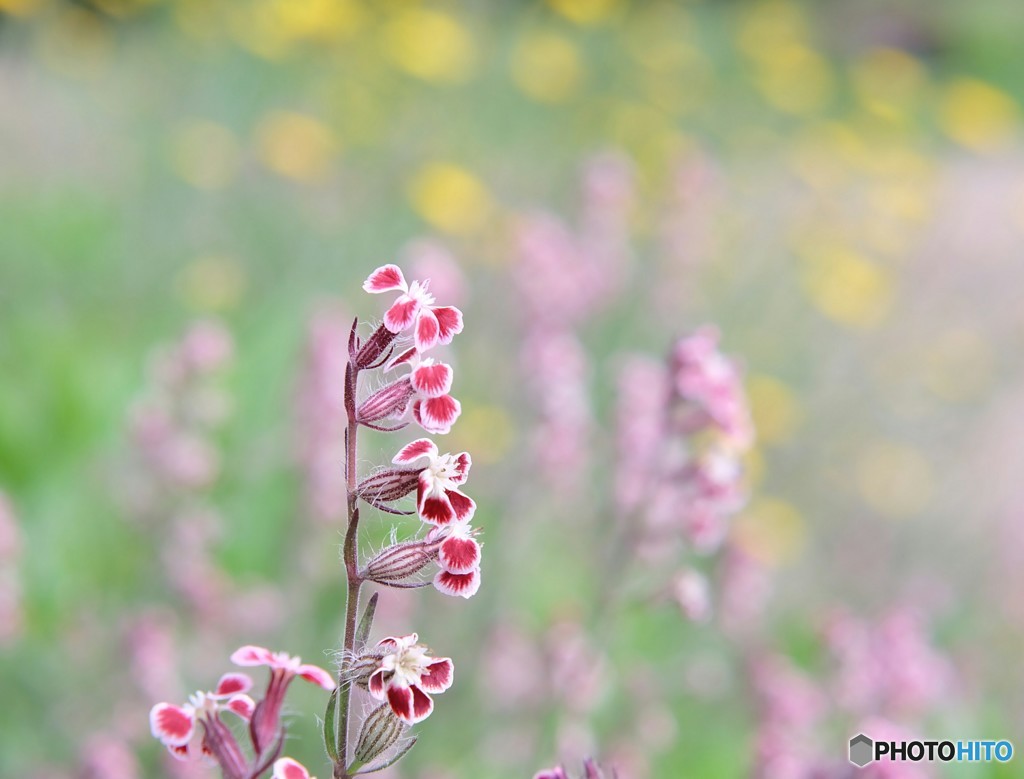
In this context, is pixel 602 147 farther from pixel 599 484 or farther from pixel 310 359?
pixel 310 359

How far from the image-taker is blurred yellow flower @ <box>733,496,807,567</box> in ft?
14.5

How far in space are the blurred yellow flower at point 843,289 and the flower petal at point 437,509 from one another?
5375 millimetres

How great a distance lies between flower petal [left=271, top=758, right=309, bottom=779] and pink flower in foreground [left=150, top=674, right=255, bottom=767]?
0.32ft

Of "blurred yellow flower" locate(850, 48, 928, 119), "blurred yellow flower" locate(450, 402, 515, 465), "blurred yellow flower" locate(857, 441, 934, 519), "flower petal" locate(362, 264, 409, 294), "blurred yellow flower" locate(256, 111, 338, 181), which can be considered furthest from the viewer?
"blurred yellow flower" locate(850, 48, 928, 119)

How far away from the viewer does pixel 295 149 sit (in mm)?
6000

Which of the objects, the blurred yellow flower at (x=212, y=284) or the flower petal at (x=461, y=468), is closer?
the flower petal at (x=461, y=468)

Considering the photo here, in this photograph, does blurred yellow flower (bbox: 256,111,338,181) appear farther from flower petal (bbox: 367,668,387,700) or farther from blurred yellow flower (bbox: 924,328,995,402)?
flower petal (bbox: 367,668,387,700)

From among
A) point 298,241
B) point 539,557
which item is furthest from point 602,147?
point 539,557

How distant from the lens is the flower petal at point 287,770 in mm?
973

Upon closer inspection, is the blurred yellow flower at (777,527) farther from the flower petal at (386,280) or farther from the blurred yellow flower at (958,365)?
the flower petal at (386,280)

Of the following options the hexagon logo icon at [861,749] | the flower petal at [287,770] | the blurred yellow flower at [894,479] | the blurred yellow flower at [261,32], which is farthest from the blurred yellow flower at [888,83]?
the flower petal at [287,770]

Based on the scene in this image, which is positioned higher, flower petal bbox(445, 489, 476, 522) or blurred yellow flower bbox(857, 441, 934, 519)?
blurred yellow flower bbox(857, 441, 934, 519)

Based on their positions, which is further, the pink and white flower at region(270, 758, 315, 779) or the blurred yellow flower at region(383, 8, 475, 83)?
the blurred yellow flower at region(383, 8, 475, 83)

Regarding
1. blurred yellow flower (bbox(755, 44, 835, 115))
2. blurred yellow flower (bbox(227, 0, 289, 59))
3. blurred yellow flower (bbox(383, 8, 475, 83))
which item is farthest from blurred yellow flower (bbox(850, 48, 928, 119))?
blurred yellow flower (bbox(227, 0, 289, 59))
